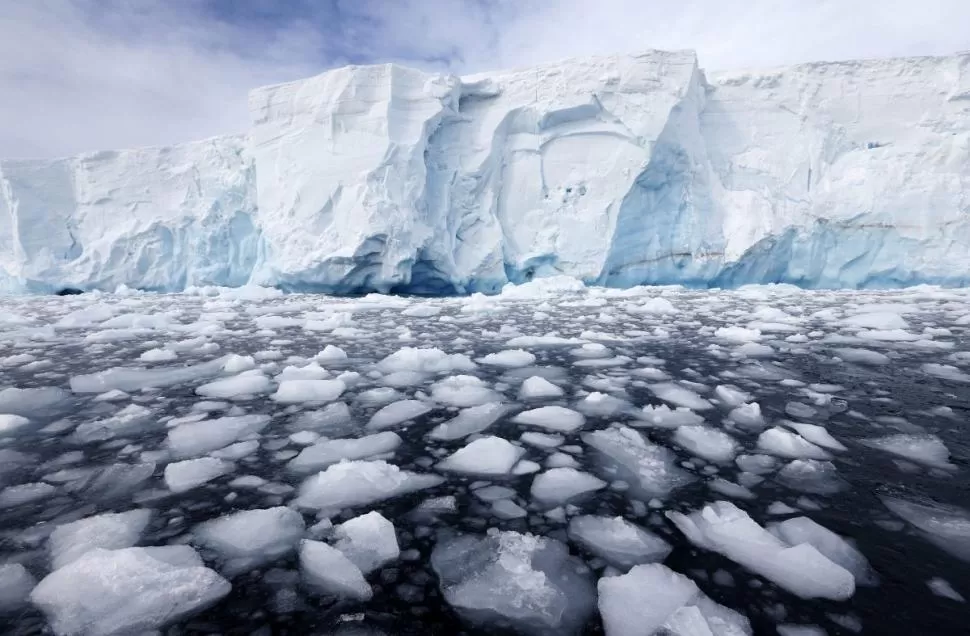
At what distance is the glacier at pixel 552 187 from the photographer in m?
11.8

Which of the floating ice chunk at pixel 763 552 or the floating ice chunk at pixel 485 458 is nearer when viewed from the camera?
the floating ice chunk at pixel 763 552

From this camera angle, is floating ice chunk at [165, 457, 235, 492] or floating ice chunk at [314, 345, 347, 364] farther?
floating ice chunk at [314, 345, 347, 364]

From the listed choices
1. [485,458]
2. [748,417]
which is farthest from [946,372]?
[485,458]

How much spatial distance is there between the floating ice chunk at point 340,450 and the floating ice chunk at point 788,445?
4.61 feet

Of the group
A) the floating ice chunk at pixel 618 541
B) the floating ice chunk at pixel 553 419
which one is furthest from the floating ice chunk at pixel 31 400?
the floating ice chunk at pixel 618 541

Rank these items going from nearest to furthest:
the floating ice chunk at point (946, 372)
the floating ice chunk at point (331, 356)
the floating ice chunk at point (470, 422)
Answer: the floating ice chunk at point (470, 422)
the floating ice chunk at point (946, 372)
the floating ice chunk at point (331, 356)

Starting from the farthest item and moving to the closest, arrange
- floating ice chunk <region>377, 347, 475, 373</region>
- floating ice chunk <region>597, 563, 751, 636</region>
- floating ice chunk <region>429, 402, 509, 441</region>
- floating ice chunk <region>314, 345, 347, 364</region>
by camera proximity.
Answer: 1. floating ice chunk <region>314, 345, 347, 364</region>
2. floating ice chunk <region>377, 347, 475, 373</region>
3. floating ice chunk <region>429, 402, 509, 441</region>
4. floating ice chunk <region>597, 563, 751, 636</region>

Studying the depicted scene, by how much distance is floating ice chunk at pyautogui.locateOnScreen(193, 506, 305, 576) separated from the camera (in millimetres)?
1108

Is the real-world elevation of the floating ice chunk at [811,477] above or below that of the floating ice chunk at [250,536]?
above

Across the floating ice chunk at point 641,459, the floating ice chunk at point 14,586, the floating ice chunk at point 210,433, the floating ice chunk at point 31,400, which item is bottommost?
the floating ice chunk at point 31,400

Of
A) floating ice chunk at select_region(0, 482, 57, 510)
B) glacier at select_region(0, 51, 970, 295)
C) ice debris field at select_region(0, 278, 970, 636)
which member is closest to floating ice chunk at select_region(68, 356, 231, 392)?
ice debris field at select_region(0, 278, 970, 636)

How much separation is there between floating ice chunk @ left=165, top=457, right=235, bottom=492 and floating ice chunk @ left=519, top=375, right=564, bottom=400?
1378 mm

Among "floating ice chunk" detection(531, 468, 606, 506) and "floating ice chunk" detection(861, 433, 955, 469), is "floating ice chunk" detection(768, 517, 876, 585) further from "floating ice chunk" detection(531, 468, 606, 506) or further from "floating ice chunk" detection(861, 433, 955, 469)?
"floating ice chunk" detection(861, 433, 955, 469)

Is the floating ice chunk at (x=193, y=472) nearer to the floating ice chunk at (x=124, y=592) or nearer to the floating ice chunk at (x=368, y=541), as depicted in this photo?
the floating ice chunk at (x=124, y=592)
